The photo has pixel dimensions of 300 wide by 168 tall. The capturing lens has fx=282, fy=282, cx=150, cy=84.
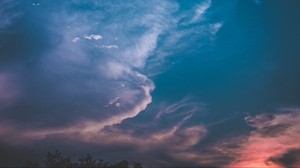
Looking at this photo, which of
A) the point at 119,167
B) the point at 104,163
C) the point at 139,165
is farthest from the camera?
the point at 104,163

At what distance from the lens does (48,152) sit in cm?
3309

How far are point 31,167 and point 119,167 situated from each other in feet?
31.4

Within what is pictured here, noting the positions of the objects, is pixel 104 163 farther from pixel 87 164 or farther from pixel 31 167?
pixel 31 167

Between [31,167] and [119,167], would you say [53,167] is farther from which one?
[119,167]

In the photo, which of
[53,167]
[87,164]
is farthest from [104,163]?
[53,167]

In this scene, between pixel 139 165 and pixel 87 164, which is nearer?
pixel 139 165

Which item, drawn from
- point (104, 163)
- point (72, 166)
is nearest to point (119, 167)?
point (104, 163)

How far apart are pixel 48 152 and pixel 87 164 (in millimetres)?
4938

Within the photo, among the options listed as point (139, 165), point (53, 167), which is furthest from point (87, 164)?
point (139, 165)

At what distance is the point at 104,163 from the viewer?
106ft

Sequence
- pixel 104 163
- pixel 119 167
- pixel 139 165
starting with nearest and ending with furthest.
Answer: pixel 139 165, pixel 119 167, pixel 104 163

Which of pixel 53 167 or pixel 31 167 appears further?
pixel 53 167

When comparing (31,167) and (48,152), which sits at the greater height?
(48,152)

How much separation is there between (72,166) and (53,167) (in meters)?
2.20
